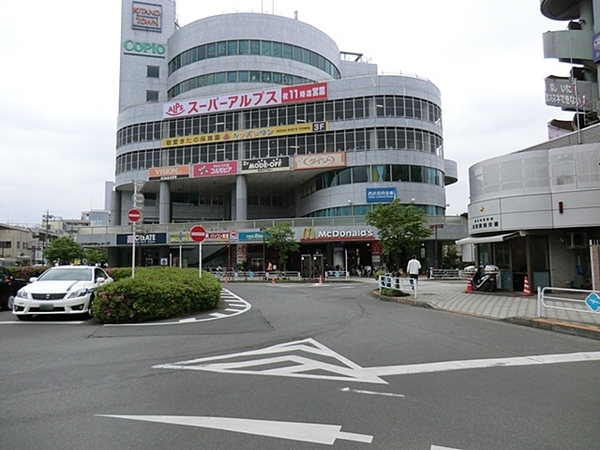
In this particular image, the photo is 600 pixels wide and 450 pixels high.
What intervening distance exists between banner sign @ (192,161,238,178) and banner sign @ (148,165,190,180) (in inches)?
43.2

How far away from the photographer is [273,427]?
4.17 m

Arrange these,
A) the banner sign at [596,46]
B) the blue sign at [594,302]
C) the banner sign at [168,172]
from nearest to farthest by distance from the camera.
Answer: the blue sign at [594,302]
the banner sign at [596,46]
the banner sign at [168,172]

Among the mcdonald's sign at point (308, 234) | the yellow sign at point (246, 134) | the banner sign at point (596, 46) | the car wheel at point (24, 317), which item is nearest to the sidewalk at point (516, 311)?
the car wheel at point (24, 317)

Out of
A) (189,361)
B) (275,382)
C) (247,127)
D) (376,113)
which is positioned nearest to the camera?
(275,382)

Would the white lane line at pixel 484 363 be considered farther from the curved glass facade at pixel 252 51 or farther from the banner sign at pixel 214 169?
the curved glass facade at pixel 252 51

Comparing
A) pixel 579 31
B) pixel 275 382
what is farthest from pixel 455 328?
pixel 579 31

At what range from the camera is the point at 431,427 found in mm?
4191

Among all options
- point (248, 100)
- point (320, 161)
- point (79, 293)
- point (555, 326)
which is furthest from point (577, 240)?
point (248, 100)

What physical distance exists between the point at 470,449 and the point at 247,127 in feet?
154

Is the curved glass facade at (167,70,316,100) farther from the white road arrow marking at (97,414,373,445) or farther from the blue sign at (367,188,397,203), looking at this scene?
the white road arrow marking at (97,414,373,445)

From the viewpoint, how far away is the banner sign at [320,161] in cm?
4506

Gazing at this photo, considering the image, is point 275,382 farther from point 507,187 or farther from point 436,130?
point 436,130

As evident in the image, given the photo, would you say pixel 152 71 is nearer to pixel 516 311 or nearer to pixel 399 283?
pixel 399 283

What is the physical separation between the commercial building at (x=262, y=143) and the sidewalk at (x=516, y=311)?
2394 cm
